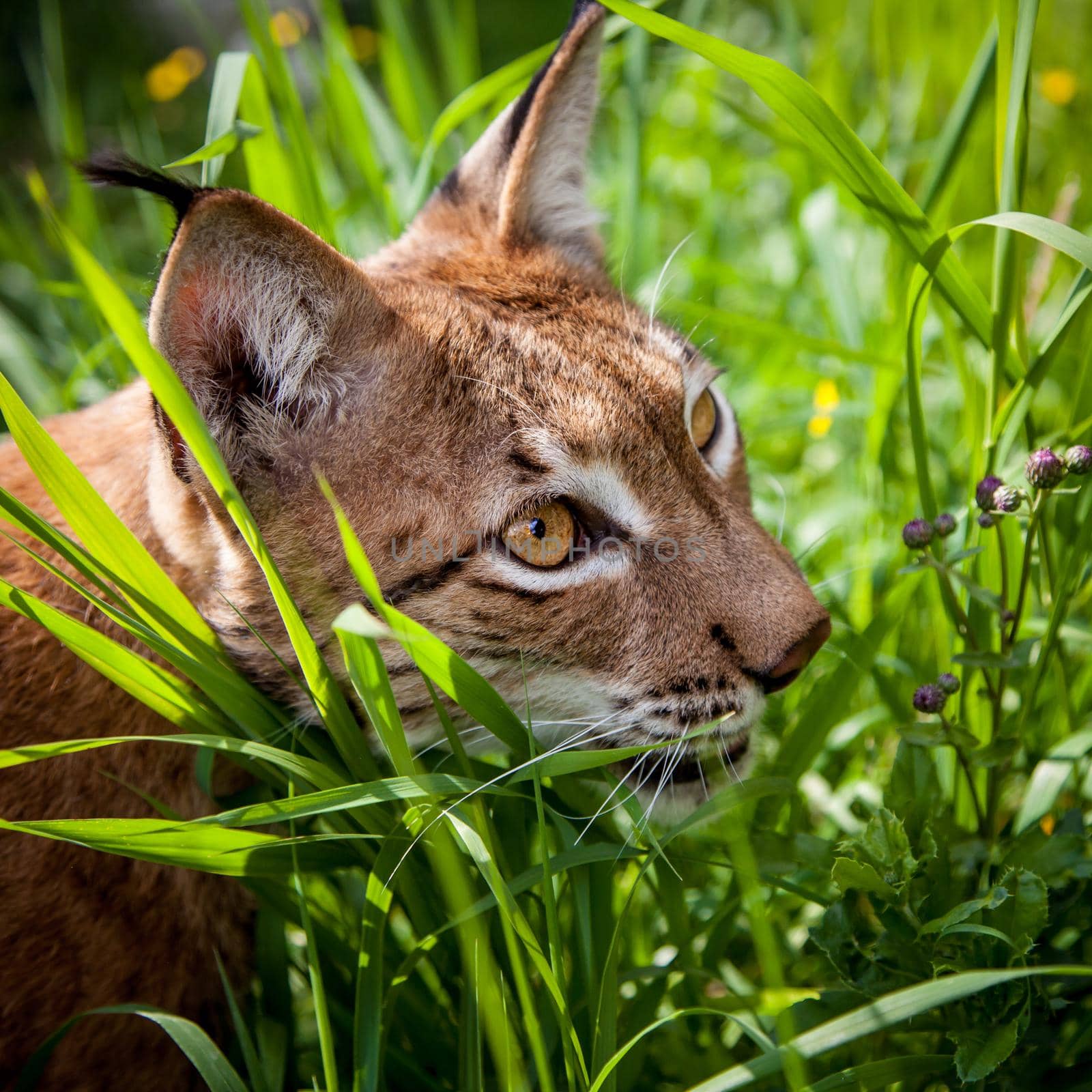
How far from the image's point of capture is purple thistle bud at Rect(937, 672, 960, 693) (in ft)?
6.01

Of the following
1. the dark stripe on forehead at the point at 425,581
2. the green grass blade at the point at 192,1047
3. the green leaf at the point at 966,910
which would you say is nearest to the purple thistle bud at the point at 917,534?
the green leaf at the point at 966,910

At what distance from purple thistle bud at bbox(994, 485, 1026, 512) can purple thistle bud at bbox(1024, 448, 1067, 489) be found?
0.03 meters

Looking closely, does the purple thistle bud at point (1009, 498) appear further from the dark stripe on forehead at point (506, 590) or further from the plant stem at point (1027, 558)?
the dark stripe on forehead at point (506, 590)

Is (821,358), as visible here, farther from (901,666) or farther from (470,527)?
(470,527)

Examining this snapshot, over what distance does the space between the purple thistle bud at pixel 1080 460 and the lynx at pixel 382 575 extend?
1.76ft

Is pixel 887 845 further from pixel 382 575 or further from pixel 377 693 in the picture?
pixel 382 575

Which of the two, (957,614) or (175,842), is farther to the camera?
(957,614)

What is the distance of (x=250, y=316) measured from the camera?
1.88 meters

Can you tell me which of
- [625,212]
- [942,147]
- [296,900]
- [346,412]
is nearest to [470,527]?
[346,412]

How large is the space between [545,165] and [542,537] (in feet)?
3.72

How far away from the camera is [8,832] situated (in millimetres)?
1975

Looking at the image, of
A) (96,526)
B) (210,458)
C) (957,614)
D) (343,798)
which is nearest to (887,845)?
(957,614)

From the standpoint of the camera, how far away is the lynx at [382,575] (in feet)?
6.45

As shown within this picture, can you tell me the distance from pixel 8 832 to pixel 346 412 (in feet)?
3.44
